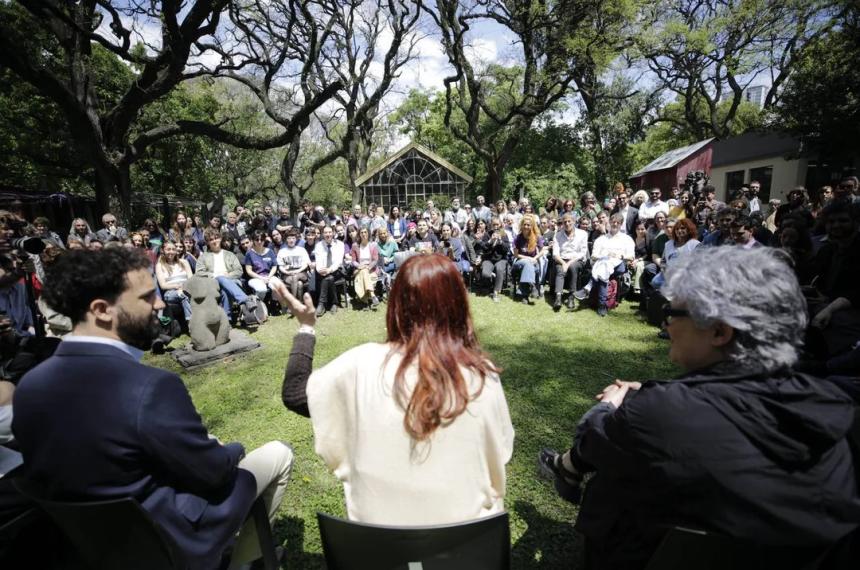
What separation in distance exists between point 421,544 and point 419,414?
356 millimetres

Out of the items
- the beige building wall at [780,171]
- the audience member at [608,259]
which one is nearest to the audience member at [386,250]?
the audience member at [608,259]

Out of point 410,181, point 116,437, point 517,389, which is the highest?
point 410,181

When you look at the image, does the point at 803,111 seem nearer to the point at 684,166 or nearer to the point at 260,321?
the point at 684,166

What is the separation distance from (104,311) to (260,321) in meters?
5.61

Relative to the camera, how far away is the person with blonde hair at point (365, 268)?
7.62 metres

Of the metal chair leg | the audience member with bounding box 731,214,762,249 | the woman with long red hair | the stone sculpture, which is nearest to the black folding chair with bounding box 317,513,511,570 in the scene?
the woman with long red hair

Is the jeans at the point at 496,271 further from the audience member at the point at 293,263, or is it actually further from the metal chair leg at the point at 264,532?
the metal chair leg at the point at 264,532

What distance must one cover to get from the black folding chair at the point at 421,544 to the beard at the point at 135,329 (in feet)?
3.62

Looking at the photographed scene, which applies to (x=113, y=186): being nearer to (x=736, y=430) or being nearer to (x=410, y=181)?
(x=410, y=181)

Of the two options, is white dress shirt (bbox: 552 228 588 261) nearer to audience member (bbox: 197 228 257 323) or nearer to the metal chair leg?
audience member (bbox: 197 228 257 323)

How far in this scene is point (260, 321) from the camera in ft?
23.0

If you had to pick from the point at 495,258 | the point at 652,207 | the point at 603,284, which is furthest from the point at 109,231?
the point at 652,207

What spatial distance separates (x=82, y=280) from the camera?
1.62m

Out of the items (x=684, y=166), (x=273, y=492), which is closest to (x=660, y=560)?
(x=273, y=492)
